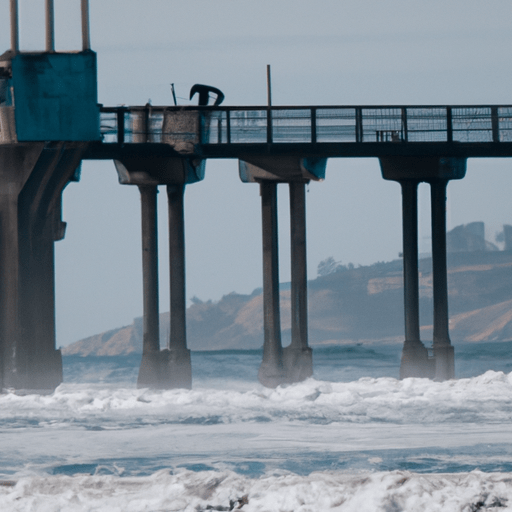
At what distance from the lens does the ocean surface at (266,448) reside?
1162 cm

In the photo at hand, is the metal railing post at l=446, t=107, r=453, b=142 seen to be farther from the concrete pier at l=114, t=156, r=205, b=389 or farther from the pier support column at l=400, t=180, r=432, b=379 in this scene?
the concrete pier at l=114, t=156, r=205, b=389

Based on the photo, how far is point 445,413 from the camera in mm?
21281

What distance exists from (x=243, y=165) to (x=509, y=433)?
36.0ft

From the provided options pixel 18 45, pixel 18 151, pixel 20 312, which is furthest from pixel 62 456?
pixel 18 45

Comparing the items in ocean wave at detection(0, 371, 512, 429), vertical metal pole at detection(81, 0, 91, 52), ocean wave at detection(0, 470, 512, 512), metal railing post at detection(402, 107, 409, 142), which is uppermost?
vertical metal pole at detection(81, 0, 91, 52)

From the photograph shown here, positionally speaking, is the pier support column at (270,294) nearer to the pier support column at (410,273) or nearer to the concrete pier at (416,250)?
the concrete pier at (416,250)

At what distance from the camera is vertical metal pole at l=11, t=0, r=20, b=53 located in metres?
22.6

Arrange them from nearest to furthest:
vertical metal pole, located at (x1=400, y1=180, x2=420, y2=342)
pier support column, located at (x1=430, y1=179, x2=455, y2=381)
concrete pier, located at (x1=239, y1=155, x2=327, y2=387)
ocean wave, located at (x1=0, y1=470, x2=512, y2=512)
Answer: ocean wave, located at (x1=0, y1=470, x2=512, y2=512)
concrete pier, located at (x1=239, y1=155, x2=327, y2=387)
pier support column, located at (x1=430, y1=179, x2=455, y2=381)
vertical metal pole, located at (x1=400, y1=180, x2=420, y2=342)

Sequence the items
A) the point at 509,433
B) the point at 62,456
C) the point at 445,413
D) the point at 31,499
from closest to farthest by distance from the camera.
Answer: the point at 31,499
the point at 62,456
the point at 509,433
the point at 445,413

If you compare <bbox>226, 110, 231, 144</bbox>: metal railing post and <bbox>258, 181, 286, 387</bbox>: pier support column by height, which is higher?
<bbox>226, 110, 231, 144</bbox>: metal railing post

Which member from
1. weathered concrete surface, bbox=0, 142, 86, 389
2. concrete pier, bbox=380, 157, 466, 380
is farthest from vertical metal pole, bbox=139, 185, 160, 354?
concrete pier, bbox=380, 157, 466, 380

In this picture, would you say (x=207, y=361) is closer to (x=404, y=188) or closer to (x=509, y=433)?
(x=404, y=188)

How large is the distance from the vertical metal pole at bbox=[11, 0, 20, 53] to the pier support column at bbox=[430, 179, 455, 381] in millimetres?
10497

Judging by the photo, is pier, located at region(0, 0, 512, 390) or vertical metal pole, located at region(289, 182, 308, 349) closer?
pier, located at region(0, 0, 512, 390)
